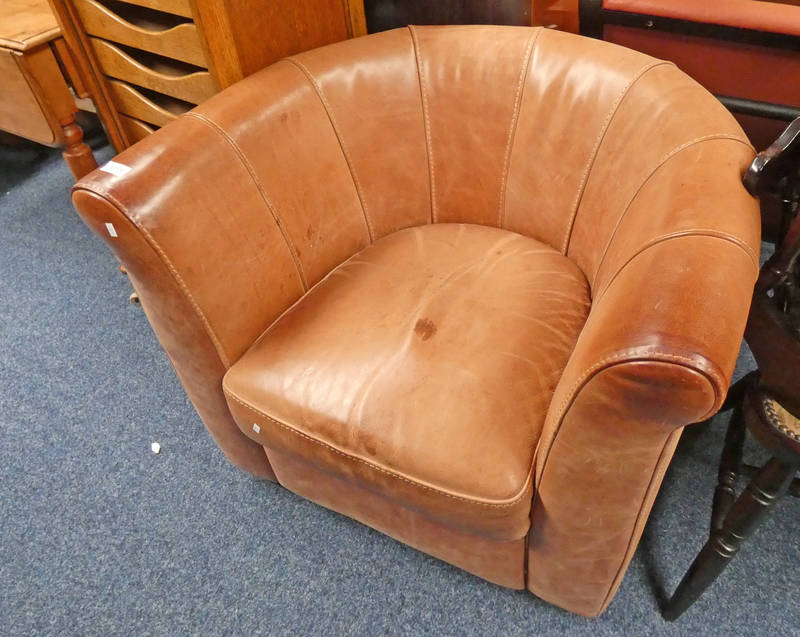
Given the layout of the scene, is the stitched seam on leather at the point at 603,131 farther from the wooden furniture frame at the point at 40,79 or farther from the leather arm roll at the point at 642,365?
the wooden furniture frame at the point at 40,79

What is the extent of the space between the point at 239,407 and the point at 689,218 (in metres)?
0.73

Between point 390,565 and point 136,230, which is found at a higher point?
point 136,230

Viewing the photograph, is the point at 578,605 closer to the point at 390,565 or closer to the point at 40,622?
the point at 390,565

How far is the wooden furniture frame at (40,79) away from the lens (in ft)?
4.88

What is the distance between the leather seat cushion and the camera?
2.83ft

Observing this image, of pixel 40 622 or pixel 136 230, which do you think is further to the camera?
pixel 40 622

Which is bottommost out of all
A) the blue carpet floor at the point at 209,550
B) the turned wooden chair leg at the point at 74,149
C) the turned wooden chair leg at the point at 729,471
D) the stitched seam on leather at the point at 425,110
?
the blue carpet floor at the point at 209,550

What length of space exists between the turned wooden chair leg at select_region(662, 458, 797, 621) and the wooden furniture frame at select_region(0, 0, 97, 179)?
1634 mm

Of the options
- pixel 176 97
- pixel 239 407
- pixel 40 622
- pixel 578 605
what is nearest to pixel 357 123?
pixel 176 97

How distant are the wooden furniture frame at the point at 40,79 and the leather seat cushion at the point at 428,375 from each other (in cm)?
90

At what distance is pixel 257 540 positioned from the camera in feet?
3.98

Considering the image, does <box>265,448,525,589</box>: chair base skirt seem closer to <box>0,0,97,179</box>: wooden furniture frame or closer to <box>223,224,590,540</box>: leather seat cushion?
<box>223,224,590,540</box>: leather seat cushion

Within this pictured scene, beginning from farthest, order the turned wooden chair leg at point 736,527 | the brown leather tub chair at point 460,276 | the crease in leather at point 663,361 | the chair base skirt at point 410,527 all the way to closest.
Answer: the chair base skirt at point 410,527, the turned wooden chair leg at point 736,527, the brown leather tub chair at point 460,276, the crease in leather at point 663,361

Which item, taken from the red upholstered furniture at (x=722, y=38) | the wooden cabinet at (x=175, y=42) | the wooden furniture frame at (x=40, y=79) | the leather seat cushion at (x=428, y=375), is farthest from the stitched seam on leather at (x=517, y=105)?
the wooden furniture frame at (x=40, y=79)
